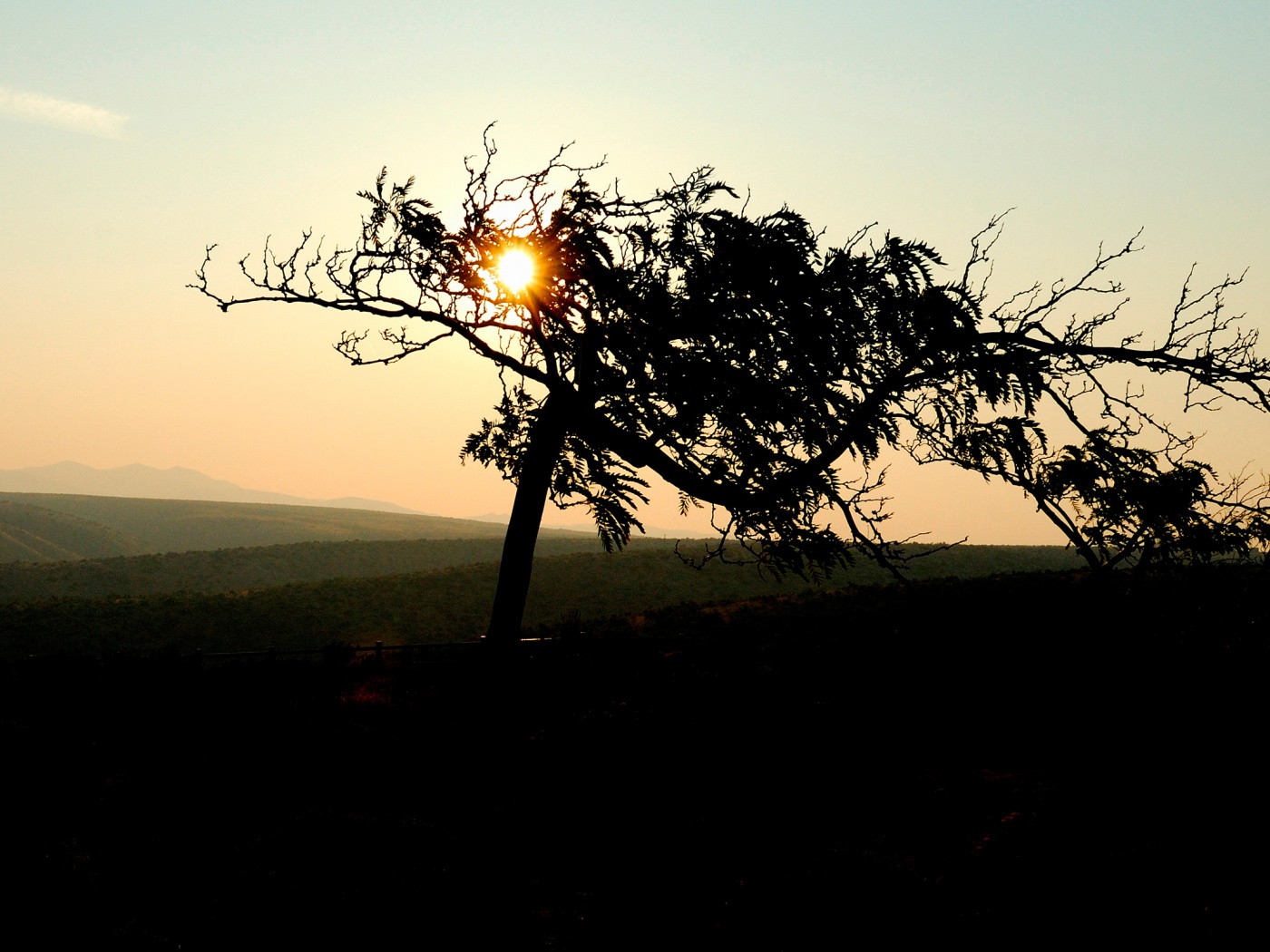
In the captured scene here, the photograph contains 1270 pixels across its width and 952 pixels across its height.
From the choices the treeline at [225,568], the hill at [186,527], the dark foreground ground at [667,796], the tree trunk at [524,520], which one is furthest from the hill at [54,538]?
the tree trunk at [524,520]

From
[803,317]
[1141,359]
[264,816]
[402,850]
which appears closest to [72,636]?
[264,816]

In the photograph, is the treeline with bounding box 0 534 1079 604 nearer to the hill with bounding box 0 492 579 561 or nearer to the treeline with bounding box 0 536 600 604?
the treeline with bounding box 0 536 600 604

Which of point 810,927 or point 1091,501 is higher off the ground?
point 1091,501

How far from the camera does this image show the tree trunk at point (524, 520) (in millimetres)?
15430

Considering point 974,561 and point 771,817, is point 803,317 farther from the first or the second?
point 974,561

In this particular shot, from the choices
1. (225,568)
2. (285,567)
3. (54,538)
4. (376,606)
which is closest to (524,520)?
(376,606)

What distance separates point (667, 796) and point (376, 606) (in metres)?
39.6

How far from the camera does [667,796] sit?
39.2 ft

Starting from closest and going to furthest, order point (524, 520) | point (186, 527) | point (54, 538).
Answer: point (524, 520) < point (54, 538) < point (186, 527)

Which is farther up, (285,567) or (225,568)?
(285,567)

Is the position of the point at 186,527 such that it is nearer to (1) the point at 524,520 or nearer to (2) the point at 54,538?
(2) the point at 54,538

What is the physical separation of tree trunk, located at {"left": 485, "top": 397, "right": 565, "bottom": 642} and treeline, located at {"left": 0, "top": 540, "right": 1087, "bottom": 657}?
1887cm

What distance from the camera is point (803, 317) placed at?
1196 centimetres

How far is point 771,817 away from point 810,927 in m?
2.55
